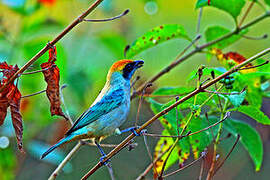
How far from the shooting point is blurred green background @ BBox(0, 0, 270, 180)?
247 cm

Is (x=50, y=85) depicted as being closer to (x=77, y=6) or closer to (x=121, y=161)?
(x=77, y=6)

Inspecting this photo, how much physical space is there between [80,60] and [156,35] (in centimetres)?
193

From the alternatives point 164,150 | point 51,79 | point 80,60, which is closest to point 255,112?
point 164,150

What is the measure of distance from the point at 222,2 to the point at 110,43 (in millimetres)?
1079

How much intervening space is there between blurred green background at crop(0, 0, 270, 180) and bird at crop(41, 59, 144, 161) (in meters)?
0.33

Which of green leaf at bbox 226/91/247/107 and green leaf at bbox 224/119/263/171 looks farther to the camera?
green leaf at bbox 224/119/263/171

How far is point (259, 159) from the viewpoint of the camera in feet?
5.06

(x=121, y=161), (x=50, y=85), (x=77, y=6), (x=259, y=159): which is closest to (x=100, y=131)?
(x=50, y=85)

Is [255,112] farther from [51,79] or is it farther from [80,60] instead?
[80,60]

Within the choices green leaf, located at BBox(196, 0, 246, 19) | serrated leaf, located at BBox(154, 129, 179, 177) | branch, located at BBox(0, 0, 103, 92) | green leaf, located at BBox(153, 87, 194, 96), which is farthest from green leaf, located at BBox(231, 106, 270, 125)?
branch, located at BBox(0, 0, 103, 92)

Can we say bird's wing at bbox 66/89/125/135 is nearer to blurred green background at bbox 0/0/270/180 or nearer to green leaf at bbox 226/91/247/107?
blurred green background at bbox 0/0/270/180

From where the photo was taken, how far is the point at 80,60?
3.51 m

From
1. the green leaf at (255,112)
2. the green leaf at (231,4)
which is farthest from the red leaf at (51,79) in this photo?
the green leaf at (231,4)

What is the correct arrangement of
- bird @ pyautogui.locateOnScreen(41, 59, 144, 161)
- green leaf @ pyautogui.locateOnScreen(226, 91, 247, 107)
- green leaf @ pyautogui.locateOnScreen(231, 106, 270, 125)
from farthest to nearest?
bird @ pyautogui.locateOnScreen(41, 59, 144, 161) → green leaf @ pyautogui.locateOnScreen(231, 106, 270, 125) → green leaf @ pyautogui.locateOnScreen(226, 91, 247, 107)
